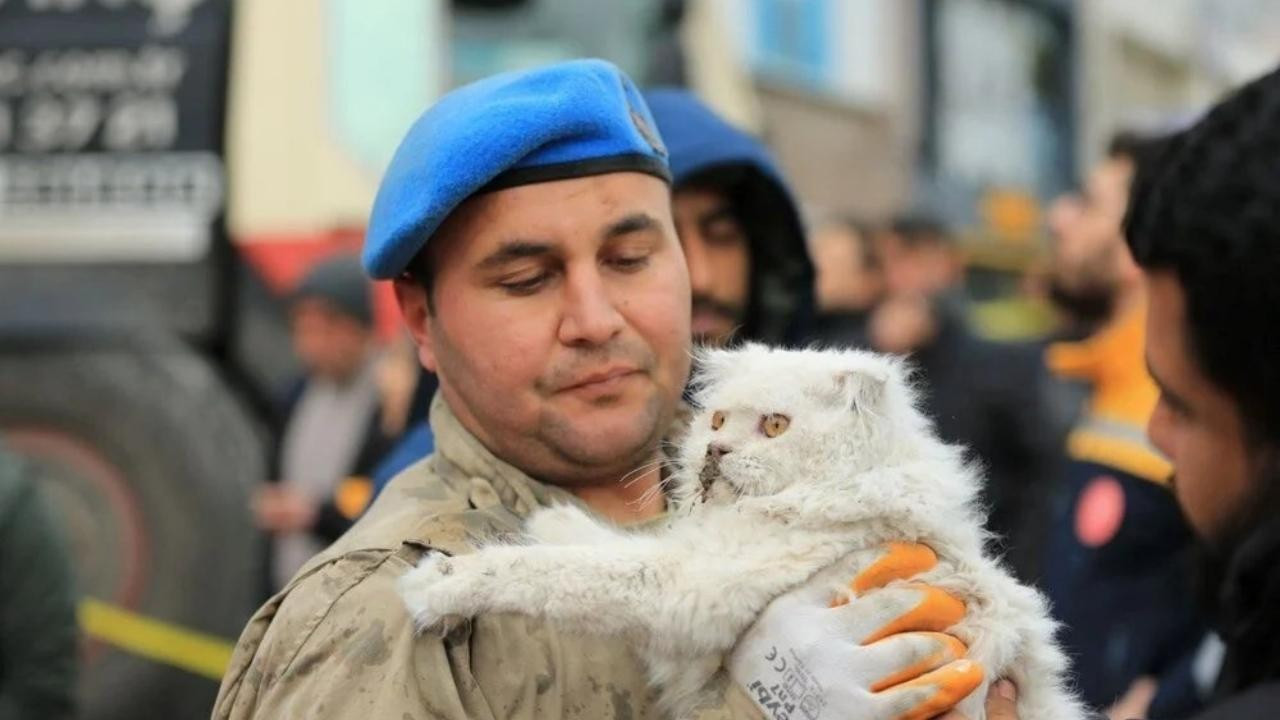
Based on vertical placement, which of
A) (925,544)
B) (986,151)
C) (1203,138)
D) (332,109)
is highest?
(1203,138)

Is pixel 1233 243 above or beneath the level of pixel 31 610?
above

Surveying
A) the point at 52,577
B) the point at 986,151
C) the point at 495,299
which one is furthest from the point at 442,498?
the point at 986,151

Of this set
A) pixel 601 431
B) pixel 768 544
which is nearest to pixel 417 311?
pixel 601 431

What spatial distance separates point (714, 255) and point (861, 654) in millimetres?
1835

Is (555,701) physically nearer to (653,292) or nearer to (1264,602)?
(653,292)

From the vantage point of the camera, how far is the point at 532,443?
2564 mm

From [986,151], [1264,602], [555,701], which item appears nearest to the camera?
[1264,602]

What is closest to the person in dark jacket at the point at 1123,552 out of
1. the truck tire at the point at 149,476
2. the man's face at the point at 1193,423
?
the man's face at the point at 1193,423

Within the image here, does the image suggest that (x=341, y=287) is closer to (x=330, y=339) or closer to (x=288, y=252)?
(x=330, y=339)

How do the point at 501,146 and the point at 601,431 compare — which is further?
the point at 601,431

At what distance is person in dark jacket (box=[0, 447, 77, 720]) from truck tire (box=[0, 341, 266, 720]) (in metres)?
3.05

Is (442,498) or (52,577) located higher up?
(442,498)

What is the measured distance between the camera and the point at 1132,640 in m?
4.54

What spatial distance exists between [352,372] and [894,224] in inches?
115
